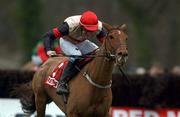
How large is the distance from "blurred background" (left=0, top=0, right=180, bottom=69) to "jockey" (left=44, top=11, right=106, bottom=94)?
44.8 feet

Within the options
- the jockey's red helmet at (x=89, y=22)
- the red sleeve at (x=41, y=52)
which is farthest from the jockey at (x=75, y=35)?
the red sleeve at (x=41, y=52)

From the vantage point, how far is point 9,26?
35375 mm

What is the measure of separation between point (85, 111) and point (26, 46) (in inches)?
675

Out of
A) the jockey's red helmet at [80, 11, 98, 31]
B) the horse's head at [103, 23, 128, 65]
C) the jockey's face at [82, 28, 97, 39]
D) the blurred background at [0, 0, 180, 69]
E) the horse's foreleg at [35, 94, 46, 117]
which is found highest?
the blurred background at [0, 0, 180, 69]

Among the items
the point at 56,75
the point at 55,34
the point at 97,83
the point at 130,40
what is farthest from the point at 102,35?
the point at 130,40

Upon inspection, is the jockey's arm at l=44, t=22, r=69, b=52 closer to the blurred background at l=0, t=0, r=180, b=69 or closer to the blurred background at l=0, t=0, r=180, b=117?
the blurred background at l=0, t=0, r=180, b=117

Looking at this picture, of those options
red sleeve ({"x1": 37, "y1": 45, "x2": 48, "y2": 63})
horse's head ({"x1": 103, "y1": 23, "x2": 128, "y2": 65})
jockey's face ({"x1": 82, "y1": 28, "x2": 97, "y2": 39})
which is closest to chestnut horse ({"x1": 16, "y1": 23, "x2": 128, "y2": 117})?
horse's head ({"x1": 103, "y1": 23, "x2": 128, "y2": 65})

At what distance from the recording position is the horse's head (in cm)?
927

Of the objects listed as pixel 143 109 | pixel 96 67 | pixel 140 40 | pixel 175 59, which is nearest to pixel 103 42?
pixel 96 67

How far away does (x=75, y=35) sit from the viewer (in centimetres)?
1084

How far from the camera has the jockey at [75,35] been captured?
10.3 m

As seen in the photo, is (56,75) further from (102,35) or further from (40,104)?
(102,35)

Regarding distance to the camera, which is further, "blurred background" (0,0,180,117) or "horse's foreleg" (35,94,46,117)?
"blurred background" (0,0,180,117)

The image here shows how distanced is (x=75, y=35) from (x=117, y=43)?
4.80 ft
